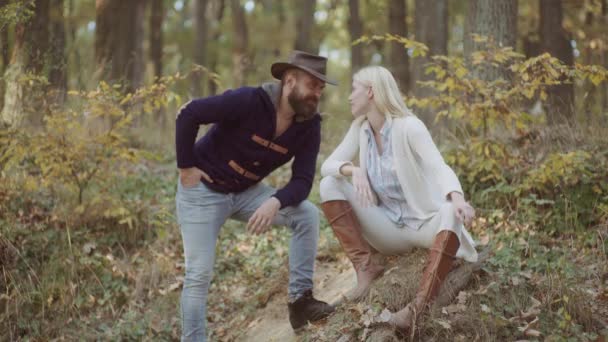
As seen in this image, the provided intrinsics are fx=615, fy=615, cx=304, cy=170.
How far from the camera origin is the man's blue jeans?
14.1ft

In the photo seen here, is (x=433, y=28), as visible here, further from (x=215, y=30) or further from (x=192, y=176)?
(x=215, y=30)

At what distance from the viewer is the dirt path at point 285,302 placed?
491 cm

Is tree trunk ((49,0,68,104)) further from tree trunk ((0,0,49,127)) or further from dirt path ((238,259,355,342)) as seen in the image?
dirt path ((238,259,355,342))

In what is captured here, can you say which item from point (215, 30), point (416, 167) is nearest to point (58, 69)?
point (416, 167)

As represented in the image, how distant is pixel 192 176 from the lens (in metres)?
4.37

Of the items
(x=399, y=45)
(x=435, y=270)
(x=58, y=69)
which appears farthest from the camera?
(x=399, y=45)

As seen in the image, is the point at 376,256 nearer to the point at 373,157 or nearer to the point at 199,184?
the point at 373,157

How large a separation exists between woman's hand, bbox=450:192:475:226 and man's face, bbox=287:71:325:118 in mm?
1209

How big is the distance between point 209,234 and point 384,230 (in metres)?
1.28

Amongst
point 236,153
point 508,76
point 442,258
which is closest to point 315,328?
point 442,258

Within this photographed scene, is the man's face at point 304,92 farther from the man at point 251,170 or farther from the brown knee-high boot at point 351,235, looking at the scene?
the brown knee-high boot at point 351,235

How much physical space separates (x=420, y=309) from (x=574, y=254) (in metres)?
1.86

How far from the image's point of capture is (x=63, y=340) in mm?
5383

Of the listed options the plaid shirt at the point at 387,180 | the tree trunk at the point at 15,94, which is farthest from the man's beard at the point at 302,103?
the tree trunk at the point at 15,94
